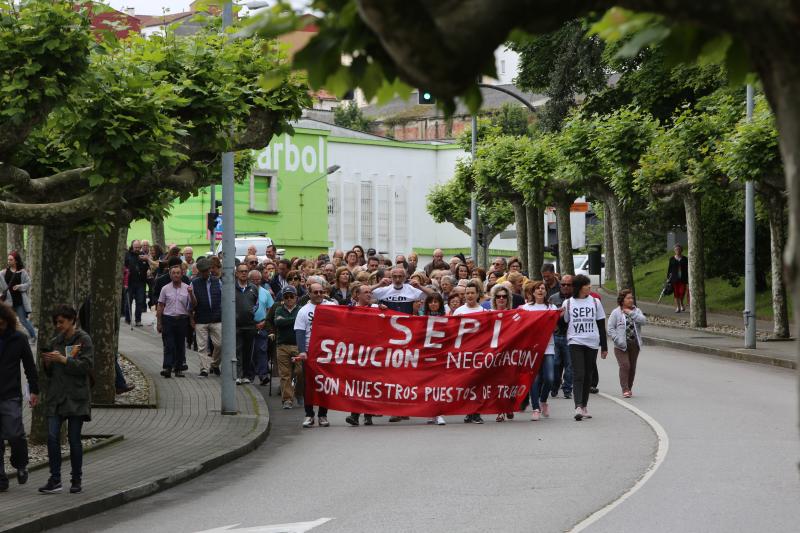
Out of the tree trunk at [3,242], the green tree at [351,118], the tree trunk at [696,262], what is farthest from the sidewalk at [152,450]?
the green tree at [351,118]

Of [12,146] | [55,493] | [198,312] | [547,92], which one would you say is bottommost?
[55,493]

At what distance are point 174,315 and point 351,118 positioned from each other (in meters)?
110

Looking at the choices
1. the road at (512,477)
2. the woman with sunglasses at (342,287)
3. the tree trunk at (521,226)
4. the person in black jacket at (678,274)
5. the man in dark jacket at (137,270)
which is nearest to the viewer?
the road at (512,477)

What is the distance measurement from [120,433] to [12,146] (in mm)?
4209

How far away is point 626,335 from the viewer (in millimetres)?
20047

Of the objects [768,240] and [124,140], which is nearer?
[124,140]

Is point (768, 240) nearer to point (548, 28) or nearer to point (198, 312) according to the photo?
point (198, 312)

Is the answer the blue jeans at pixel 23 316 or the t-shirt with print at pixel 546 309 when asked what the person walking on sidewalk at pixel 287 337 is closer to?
the t-shirt with print at pixel 546 309

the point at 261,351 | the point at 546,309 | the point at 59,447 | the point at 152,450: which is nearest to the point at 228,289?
the point at 152,450

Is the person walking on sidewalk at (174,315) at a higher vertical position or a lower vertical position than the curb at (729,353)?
higher

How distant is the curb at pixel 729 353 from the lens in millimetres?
26092

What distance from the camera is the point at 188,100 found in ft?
53.2

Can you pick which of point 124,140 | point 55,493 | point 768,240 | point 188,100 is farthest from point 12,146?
point 768,240

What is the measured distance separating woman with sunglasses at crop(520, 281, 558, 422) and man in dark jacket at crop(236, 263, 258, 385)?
5471mm
